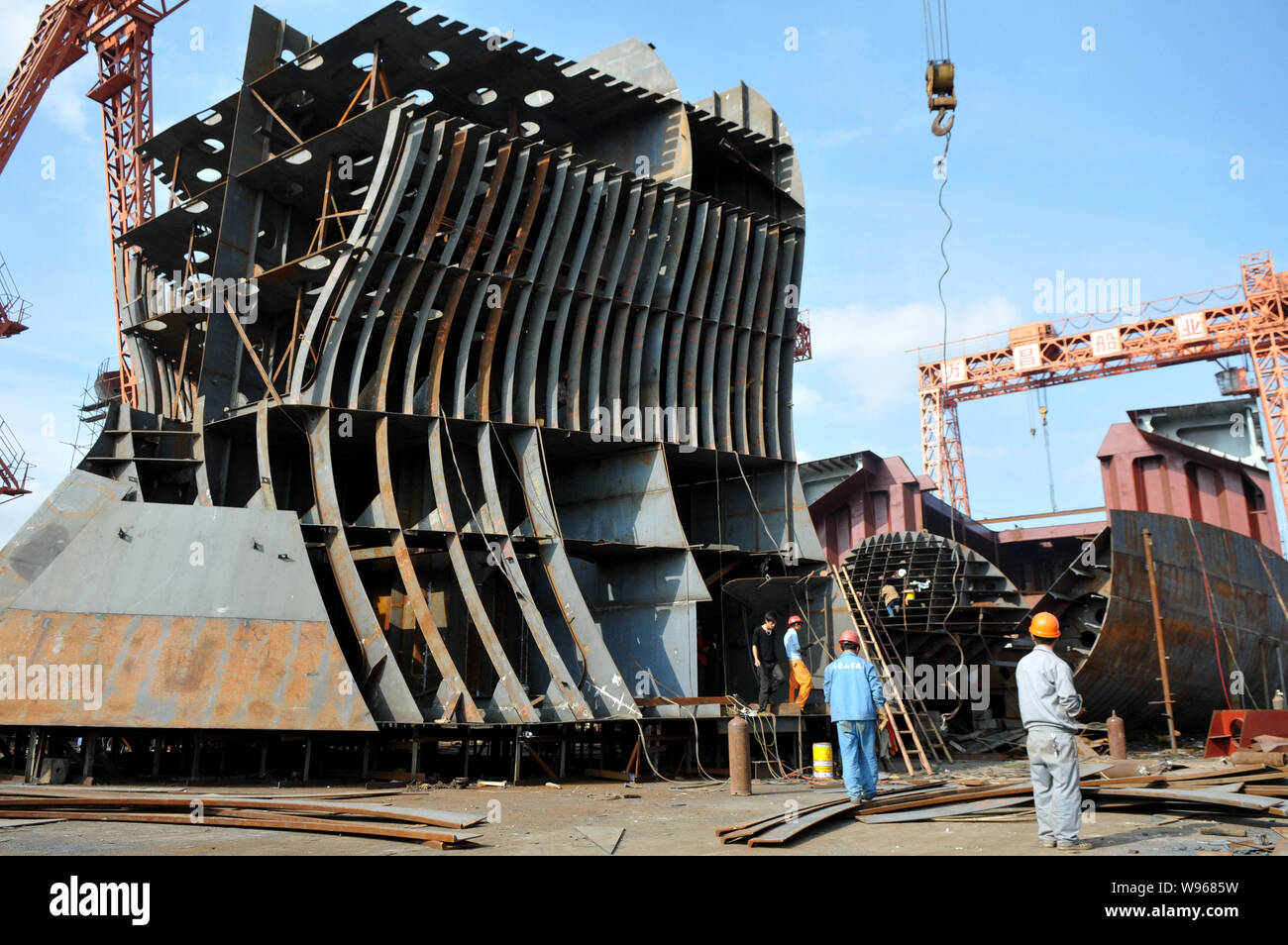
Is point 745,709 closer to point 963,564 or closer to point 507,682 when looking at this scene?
point 507,682

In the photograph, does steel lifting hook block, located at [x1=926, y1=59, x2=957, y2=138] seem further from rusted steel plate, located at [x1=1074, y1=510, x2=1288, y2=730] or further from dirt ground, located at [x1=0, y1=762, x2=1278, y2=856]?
dirt ground, located at [x1=0, y1=762, x2=1278, y2=856]

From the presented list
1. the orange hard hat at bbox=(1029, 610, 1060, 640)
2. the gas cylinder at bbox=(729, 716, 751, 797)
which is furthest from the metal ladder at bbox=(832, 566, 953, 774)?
the orange hard hat at bbox=(1029, 610, 1060, 640)

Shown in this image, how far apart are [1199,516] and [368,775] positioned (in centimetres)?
2420

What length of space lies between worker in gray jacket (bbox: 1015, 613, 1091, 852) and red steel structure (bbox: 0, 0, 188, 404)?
33.4 metres

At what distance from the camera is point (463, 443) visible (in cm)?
1702

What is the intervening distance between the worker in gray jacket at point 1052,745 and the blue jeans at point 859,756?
2.34 m

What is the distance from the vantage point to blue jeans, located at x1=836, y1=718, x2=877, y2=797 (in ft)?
29.4

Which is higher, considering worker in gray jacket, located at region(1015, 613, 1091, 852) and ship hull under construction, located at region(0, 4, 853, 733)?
ship hull under construction, located at region(0, 4, 853, 733)

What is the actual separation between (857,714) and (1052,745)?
2789mm

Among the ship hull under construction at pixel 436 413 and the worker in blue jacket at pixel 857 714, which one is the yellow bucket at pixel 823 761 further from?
the ship hull under construction at pixel 436 413

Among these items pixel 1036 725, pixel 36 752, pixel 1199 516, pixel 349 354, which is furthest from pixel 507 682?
pixel 1199 516

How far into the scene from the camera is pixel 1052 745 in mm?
6652

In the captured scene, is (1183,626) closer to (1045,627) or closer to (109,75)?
(1045,627)
